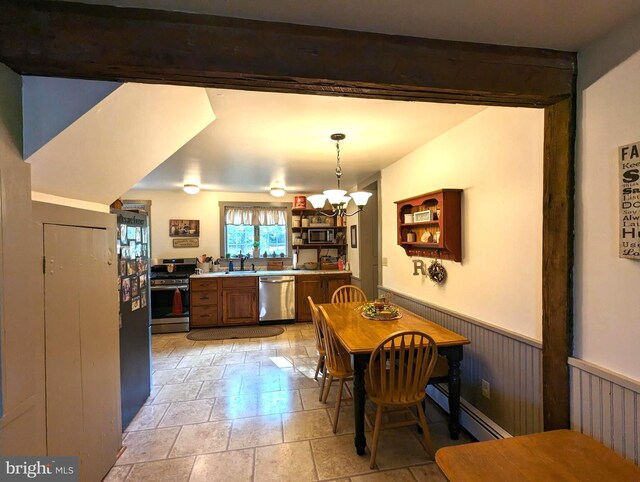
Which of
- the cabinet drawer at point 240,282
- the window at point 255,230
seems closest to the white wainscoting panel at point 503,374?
the cabinet drawer at point 240,282

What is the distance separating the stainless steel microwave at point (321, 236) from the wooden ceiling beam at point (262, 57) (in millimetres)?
4655

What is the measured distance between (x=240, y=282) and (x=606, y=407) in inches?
181

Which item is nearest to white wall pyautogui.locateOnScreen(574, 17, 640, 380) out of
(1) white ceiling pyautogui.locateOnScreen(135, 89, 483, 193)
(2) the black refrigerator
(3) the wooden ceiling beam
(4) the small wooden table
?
(3) the wooden ceiling beam

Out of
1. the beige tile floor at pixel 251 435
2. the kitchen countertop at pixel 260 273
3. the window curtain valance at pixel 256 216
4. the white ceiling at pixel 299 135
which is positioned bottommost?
the beige tile floor at pixel 251 435

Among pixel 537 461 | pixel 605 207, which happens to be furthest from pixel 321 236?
pixel 537 461

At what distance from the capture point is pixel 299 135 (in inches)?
104

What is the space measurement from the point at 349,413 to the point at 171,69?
2.66m

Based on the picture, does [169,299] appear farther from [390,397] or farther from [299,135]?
[390,397]

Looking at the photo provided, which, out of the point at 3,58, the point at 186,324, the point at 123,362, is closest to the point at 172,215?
the point at 186,324

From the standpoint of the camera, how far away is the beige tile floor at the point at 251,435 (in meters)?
1.92

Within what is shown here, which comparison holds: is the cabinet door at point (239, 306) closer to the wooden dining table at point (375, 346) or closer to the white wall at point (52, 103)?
the wooden dining table at point (375, 346)

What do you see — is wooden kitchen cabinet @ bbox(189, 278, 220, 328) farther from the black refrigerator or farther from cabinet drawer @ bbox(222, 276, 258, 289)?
the black refrigerator

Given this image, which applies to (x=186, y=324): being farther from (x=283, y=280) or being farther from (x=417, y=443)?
(x=417, y=443)

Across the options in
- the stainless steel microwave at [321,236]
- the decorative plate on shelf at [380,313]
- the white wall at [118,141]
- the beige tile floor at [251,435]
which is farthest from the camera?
the stainless steel microwave at [321,236]
